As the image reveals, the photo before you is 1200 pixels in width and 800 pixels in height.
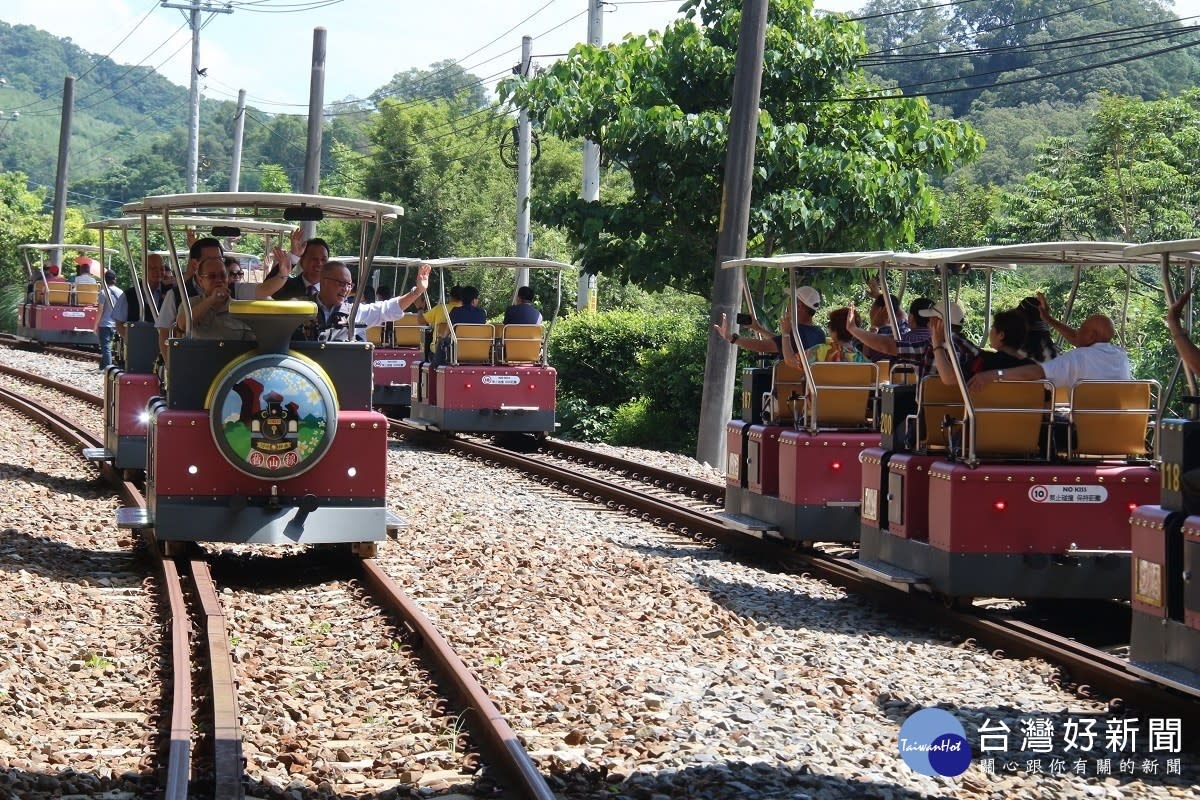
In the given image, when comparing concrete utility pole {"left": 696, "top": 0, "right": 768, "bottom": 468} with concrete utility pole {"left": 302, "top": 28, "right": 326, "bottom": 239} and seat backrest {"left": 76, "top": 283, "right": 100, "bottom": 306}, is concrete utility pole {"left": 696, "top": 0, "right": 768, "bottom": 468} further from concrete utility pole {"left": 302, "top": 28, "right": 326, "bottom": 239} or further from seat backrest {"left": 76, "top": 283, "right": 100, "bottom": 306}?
seat backrest {"left": 76, "top": 283, "right": 100, "bottom": 306}

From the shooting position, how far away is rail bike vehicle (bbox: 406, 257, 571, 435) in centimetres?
1961

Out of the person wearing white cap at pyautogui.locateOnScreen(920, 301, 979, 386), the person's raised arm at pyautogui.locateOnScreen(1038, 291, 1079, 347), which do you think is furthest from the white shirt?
the person wearing white cap at pyautogui.locateOnScreen(920, 301, 979, 386)

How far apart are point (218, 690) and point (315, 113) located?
81.0ft

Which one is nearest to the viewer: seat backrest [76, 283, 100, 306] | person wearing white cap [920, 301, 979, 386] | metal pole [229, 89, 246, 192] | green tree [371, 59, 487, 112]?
person wearing white cap [920, 301, 979, 386]

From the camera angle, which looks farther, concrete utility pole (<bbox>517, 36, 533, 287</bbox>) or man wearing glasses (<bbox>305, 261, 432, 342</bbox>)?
concrete utility pole (<bbox>517, 36, 533, 287</bbox>)

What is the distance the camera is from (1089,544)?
901 cm

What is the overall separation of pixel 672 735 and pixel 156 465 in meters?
4.81

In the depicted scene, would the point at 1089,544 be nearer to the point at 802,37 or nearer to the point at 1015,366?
the point at 1015,366

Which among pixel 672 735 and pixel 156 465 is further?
pixel 156 465

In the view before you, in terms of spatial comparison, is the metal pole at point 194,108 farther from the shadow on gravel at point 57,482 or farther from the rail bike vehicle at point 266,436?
the rail bike vehicle at point 266,436

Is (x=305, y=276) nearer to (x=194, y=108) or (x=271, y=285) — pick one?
(x=271, y=285)

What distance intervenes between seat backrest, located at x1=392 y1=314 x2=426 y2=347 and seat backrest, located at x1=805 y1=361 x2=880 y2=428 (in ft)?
41.8

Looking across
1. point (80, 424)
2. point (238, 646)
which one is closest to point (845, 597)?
point (238, 646)

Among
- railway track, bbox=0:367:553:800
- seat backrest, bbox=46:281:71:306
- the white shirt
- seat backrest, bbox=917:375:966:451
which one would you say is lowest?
railway track, bbox=0:367:553:800
